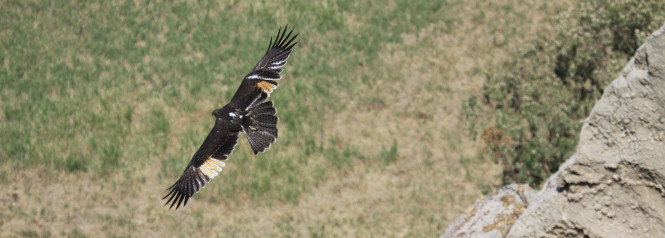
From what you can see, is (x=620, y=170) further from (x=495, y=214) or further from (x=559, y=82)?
(x=559, y=82)

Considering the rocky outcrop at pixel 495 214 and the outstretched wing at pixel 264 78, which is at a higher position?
the outstretched wing at pixel 264 78

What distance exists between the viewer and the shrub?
18922 mm

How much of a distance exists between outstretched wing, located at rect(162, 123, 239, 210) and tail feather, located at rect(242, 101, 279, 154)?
0.33 m

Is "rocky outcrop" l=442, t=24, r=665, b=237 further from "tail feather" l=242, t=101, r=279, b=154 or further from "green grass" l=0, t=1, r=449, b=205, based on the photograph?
"green grass" l=0, t=1, r=449, b=205

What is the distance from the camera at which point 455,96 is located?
27.3m

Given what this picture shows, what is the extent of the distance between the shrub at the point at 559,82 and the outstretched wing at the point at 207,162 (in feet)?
27.1

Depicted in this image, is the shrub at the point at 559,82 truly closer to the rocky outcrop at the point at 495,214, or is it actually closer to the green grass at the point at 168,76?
the green grass at the point at 168,76

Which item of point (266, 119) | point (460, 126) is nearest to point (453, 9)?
point (460, 126)

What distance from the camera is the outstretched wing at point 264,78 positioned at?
12227mm

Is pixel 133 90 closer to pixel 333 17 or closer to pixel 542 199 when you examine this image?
pixel 333 17

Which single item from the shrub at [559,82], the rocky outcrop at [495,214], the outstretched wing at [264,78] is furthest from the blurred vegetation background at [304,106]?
the outstretched wing at [264,78]

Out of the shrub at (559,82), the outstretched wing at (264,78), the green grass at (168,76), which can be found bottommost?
the shrub at (559,82)

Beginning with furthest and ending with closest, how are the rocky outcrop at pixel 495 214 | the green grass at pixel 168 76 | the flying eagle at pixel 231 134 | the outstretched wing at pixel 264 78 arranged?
the green grass at pixel 168 76 → the outstretched wing at pixel 264 78 → the flying eagle at pixel 231 134 → the rocky outcrop at pixel 495 214

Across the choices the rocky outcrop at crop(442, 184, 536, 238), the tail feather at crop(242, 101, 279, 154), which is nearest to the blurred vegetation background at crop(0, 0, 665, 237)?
the rocky outcrop at crop(442, 184, 536, 238)
